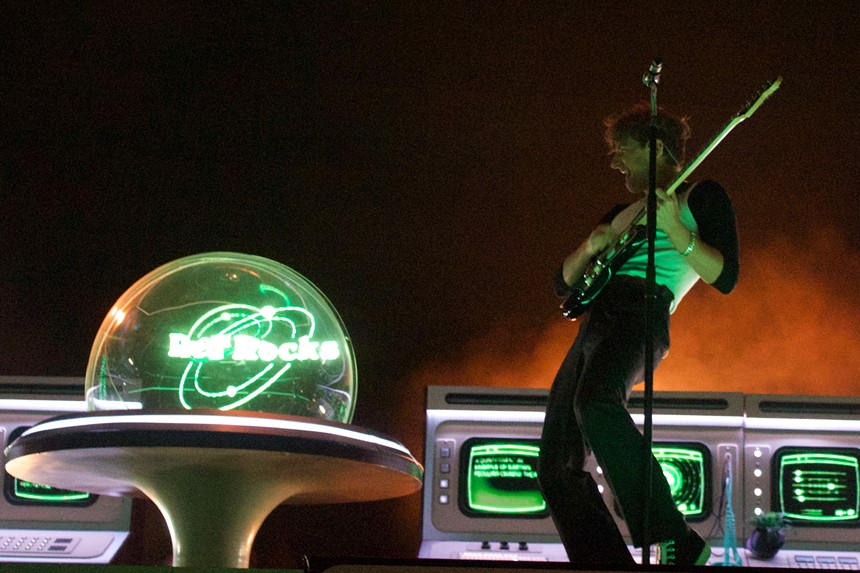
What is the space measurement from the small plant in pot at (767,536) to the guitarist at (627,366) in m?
1.18

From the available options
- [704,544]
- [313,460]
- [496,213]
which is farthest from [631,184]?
[496,213]

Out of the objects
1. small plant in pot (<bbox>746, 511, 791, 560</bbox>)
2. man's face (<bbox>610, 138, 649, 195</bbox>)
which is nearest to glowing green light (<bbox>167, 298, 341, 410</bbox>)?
man's face (<bbox>610, 138, 649, 195</bbox>)

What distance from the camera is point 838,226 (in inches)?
228

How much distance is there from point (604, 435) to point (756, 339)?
273cm

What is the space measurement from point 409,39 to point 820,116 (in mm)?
2149

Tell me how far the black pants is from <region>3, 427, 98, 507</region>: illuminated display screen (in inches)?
83.1

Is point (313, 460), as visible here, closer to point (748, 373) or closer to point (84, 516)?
point (84, 516)

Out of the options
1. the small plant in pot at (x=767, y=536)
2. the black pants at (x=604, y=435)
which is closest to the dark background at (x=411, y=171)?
the small plant in pot at (x=767, y=536)

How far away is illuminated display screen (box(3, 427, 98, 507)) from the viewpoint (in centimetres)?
463

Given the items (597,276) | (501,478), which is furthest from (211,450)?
(501,478)

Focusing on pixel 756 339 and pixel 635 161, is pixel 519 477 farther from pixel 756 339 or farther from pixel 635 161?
pixel 756 339

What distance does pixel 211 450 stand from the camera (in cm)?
254

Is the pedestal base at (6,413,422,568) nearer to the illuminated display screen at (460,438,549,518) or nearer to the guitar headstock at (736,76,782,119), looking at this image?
the guitar headstock at (736,76,782,119)

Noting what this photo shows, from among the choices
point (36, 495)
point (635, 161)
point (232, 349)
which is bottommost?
point (36, 495)
